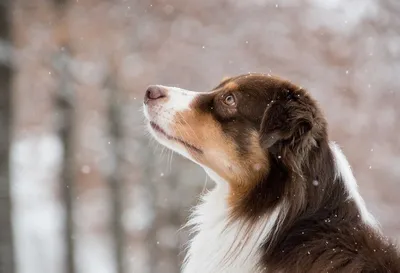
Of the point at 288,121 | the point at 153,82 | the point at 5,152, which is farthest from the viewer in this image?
the point at 153,82

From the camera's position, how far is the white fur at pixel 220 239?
12.8 ft

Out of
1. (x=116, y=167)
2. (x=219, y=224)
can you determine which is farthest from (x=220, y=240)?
(x=116, y=167)

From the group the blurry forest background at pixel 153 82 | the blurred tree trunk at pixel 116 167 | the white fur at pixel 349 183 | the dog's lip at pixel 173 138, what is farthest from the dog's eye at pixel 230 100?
the blurred tree trunk at pixel 116 167

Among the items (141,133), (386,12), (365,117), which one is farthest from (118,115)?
(386,12)

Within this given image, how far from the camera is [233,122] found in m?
4.27

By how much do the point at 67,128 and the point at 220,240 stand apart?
8.71 metres

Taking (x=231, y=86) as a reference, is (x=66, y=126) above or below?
below

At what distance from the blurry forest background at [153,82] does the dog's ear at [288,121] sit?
799 centimetres

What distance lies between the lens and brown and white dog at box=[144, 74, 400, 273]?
3.74m

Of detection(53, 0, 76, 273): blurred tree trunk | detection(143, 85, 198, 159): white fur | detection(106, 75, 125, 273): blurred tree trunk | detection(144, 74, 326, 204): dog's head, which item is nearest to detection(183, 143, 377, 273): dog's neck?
detection(144, 74, 326, 204): dog's head

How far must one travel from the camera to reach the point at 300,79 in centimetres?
1268

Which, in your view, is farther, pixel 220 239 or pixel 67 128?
pixel 67 128

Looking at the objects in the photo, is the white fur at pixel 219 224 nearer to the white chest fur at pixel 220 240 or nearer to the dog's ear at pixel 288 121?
the white chest fur at pixel 220 240

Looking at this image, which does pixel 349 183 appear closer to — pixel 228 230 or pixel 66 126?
pixel 228 230
